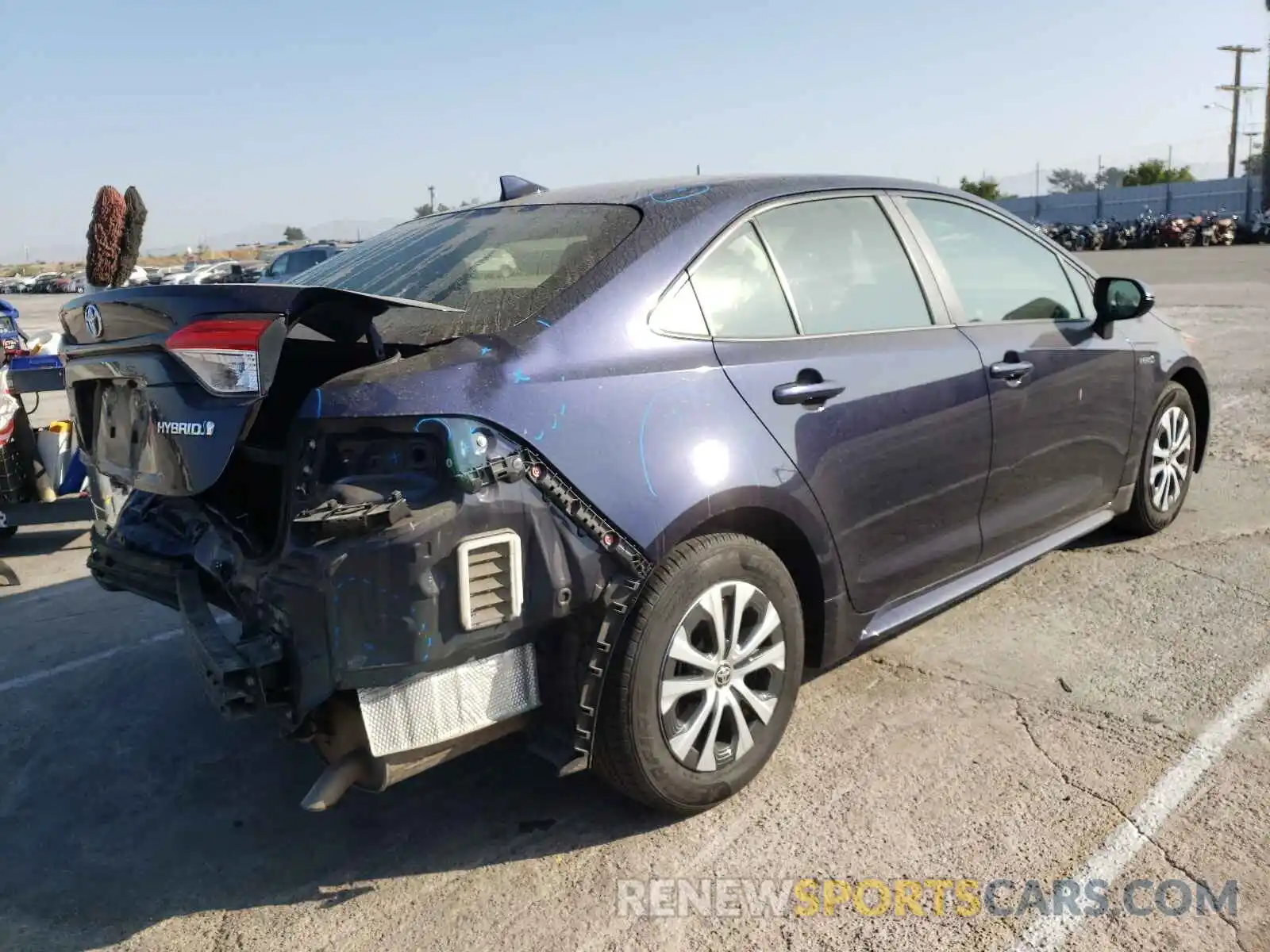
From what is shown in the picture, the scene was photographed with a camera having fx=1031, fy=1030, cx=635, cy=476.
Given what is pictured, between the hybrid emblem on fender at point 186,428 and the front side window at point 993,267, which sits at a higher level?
the front side window at point 993,267

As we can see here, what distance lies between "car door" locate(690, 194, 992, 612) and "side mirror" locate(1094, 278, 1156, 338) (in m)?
1.10

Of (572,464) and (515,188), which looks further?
(515,188)

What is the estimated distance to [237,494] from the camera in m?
2.96

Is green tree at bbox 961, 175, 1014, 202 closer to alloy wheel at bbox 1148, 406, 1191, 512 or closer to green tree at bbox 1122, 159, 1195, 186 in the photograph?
green tree at bbox 1122, 159, 1195, 186


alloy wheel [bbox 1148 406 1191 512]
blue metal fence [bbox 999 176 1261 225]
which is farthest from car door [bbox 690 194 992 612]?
blue metal fence [bbox 999 176 1261 225]

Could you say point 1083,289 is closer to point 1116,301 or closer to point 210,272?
point 1116,301

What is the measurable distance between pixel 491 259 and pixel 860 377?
1219mm

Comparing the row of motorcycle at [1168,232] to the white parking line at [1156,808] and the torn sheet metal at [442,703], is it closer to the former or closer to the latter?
the white parking line at [1156,808]

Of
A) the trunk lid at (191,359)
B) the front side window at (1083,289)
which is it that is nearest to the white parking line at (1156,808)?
the front side window at (1083,289)

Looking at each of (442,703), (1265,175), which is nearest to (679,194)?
(442,703)

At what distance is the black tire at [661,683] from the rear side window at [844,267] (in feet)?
2.71

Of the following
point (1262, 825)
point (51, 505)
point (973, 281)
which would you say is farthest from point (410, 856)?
point (51, 505)

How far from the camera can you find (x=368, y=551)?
2330mm

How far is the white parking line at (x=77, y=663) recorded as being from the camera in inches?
164
